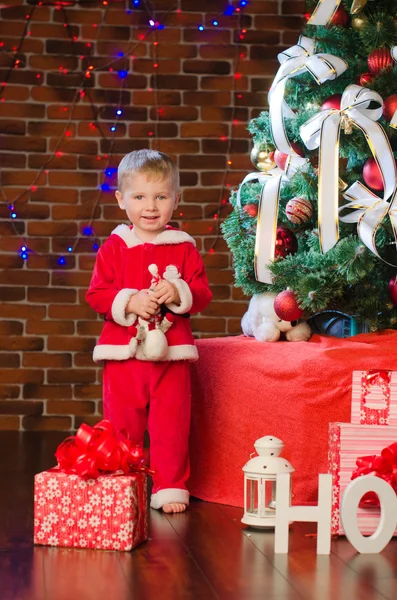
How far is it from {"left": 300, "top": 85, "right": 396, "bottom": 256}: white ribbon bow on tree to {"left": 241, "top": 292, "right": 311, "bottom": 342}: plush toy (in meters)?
0.32

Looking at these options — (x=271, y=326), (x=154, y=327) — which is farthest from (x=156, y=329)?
(x=271, y=326)

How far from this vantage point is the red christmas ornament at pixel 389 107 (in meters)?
2.62

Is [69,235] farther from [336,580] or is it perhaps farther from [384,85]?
[336,580]

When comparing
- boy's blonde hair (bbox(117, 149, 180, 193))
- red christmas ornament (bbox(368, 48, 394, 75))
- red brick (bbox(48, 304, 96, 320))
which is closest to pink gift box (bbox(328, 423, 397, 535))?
boy's blonde hair (bbox(117, 149, 180, 193))

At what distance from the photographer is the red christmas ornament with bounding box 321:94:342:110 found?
2693mm

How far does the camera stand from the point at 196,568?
1919mm

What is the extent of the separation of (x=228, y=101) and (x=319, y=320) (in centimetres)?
168

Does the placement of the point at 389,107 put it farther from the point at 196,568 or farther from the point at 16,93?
the point at 16,93

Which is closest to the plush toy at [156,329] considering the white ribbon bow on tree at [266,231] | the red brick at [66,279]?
the white ribbon bow on tree at [266,231]

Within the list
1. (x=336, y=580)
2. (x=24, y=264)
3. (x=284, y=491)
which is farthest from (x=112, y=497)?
(x=24, y=264)

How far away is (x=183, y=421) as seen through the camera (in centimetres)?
259

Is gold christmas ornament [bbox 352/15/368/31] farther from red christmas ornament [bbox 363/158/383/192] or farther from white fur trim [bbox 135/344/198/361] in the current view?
white fur trim [bbox 135/344/198/361]

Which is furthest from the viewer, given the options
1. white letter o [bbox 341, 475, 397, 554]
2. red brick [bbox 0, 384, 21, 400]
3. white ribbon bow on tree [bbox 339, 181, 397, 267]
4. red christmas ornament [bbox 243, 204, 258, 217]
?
red brick [bbox 0, 384, 21, 400]

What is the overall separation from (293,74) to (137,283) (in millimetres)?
837
